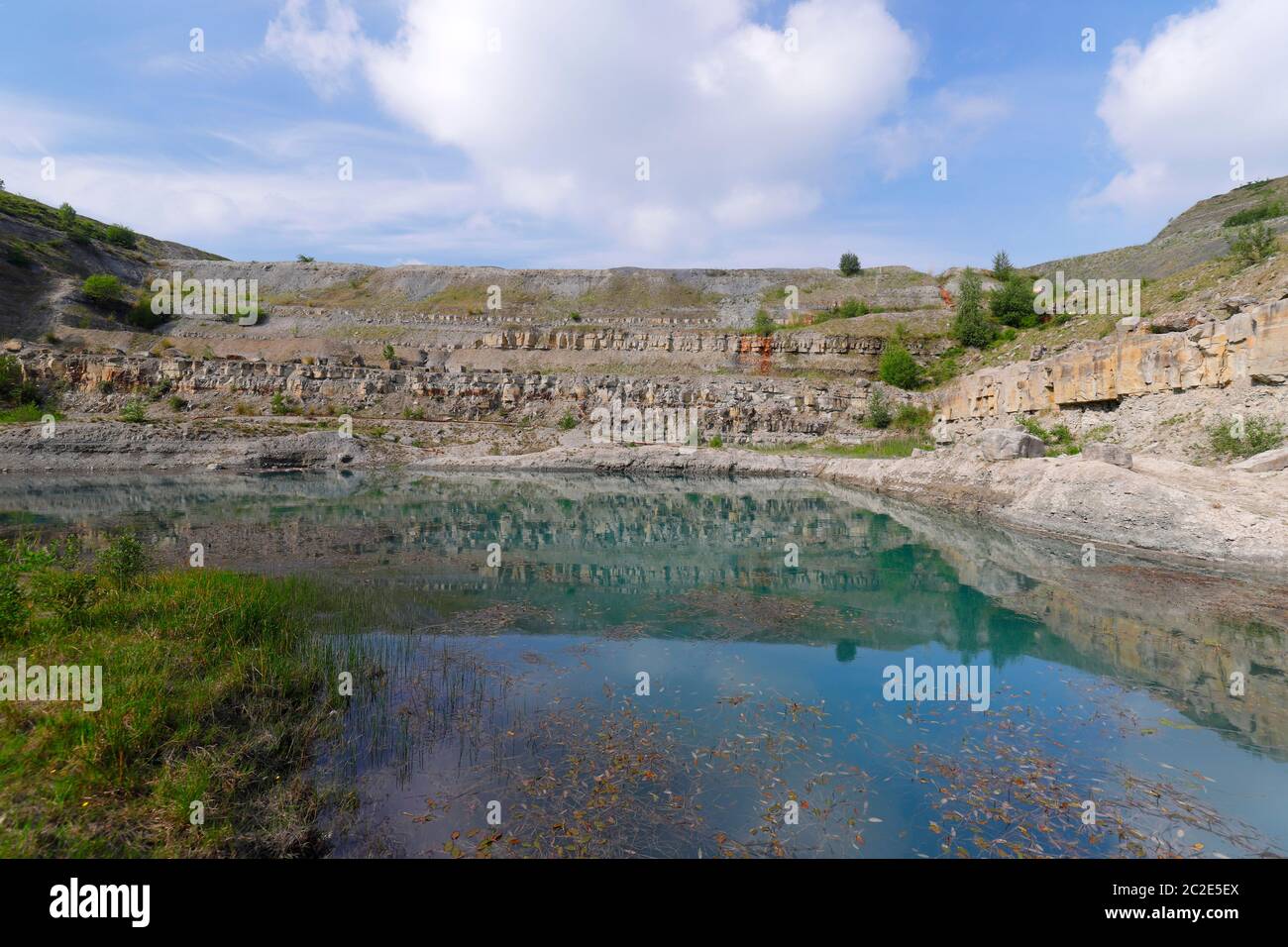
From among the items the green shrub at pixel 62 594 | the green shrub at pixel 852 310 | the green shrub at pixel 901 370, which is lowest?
the green shrub at pixel 62 594

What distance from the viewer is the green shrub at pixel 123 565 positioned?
8734mm

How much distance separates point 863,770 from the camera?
6.00 metres

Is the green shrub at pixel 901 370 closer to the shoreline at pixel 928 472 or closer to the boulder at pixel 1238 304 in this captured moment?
the shoreline at pixel 928 472

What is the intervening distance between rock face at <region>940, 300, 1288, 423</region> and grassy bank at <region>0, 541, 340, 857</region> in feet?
79.9

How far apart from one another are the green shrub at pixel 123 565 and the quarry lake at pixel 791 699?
263 cm

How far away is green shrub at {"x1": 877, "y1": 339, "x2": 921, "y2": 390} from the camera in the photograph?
49594 mm

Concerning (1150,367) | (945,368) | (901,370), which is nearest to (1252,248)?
(1150,367)

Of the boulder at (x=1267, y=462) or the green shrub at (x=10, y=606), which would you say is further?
the boulder at (x=1267, y=462)

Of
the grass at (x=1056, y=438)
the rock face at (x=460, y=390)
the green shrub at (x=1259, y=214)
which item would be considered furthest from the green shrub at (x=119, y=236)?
the green shrub at (x=1259, y=214)

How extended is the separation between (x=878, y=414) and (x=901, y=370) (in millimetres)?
8468

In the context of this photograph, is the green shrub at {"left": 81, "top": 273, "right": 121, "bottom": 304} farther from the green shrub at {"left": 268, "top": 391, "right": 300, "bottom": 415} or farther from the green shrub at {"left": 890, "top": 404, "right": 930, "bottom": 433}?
the green shrub at {"left": 890, "top": 404, "right": 930, "bottom": 433}

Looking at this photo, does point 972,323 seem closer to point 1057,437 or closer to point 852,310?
point 852,310
